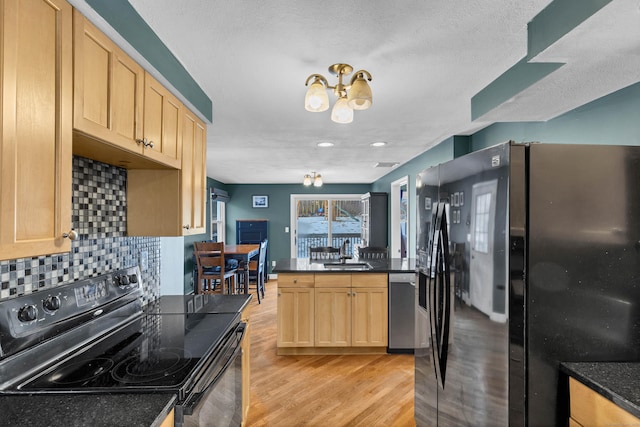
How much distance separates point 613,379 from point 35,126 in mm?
1981

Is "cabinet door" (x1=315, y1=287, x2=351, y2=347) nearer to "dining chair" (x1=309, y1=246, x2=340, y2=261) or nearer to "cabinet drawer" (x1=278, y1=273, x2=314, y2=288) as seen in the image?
"cabinet drawer" (x1=278, y1=273, x2=314, y2=288)

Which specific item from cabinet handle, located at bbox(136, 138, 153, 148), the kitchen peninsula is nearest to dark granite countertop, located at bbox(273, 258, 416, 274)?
the kitchen peninsula

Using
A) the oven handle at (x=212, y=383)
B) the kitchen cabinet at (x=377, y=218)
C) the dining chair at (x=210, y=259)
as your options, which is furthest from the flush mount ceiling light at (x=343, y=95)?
the kitchen cabinet at (x=377, y=218)

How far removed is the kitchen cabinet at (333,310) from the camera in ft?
10.9

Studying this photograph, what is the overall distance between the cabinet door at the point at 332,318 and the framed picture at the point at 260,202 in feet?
15.5

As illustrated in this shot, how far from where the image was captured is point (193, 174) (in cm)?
212

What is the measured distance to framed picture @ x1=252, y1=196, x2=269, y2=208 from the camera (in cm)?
777

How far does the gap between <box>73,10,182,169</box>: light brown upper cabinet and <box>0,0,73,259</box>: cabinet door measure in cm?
6

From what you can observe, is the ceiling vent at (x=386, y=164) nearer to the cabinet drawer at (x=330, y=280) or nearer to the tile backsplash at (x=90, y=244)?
the cabinet drawer at (x=330, y=280)

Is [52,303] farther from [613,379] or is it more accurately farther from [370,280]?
[370,280]

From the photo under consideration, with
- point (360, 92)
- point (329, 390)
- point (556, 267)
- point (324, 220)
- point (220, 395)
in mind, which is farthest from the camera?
point (324, 220)

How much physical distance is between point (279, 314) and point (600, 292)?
2.63 meters

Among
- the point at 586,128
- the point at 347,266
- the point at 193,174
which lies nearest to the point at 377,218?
the point at 347,266

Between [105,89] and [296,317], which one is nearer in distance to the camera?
[105,89]
